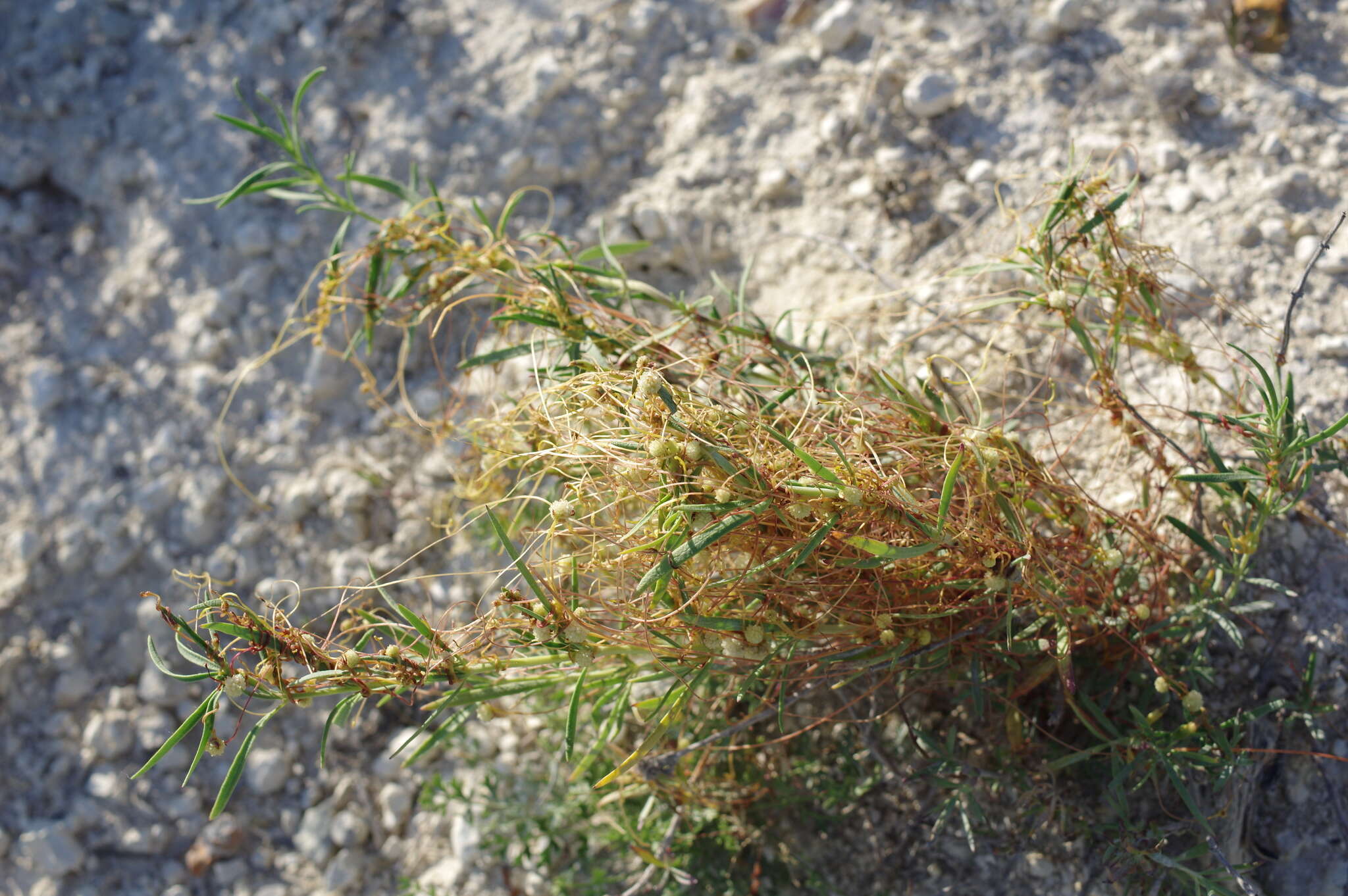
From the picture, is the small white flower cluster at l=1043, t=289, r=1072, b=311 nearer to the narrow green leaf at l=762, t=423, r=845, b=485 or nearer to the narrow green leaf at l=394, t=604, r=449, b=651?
the narrow green leaf at l=762, t=423, r=845, b=485

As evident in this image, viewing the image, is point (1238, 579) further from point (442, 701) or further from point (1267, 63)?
point (1267, 63)

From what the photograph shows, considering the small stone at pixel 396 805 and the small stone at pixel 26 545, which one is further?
the small stone at pixel 26 545

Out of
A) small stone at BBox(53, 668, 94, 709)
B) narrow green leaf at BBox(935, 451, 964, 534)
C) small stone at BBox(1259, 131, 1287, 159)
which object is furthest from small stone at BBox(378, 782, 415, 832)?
small stone at BBox(1259, 131, 1287, 159)

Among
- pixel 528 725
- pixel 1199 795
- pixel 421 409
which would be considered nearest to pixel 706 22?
pixel 421 409

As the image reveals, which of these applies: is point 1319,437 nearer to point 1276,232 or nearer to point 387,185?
point 1276,232

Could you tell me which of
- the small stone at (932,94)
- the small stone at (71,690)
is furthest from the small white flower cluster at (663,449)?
the small stone at (71,690)

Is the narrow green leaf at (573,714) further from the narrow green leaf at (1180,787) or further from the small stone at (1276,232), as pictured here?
the small stone at (1276,232)
